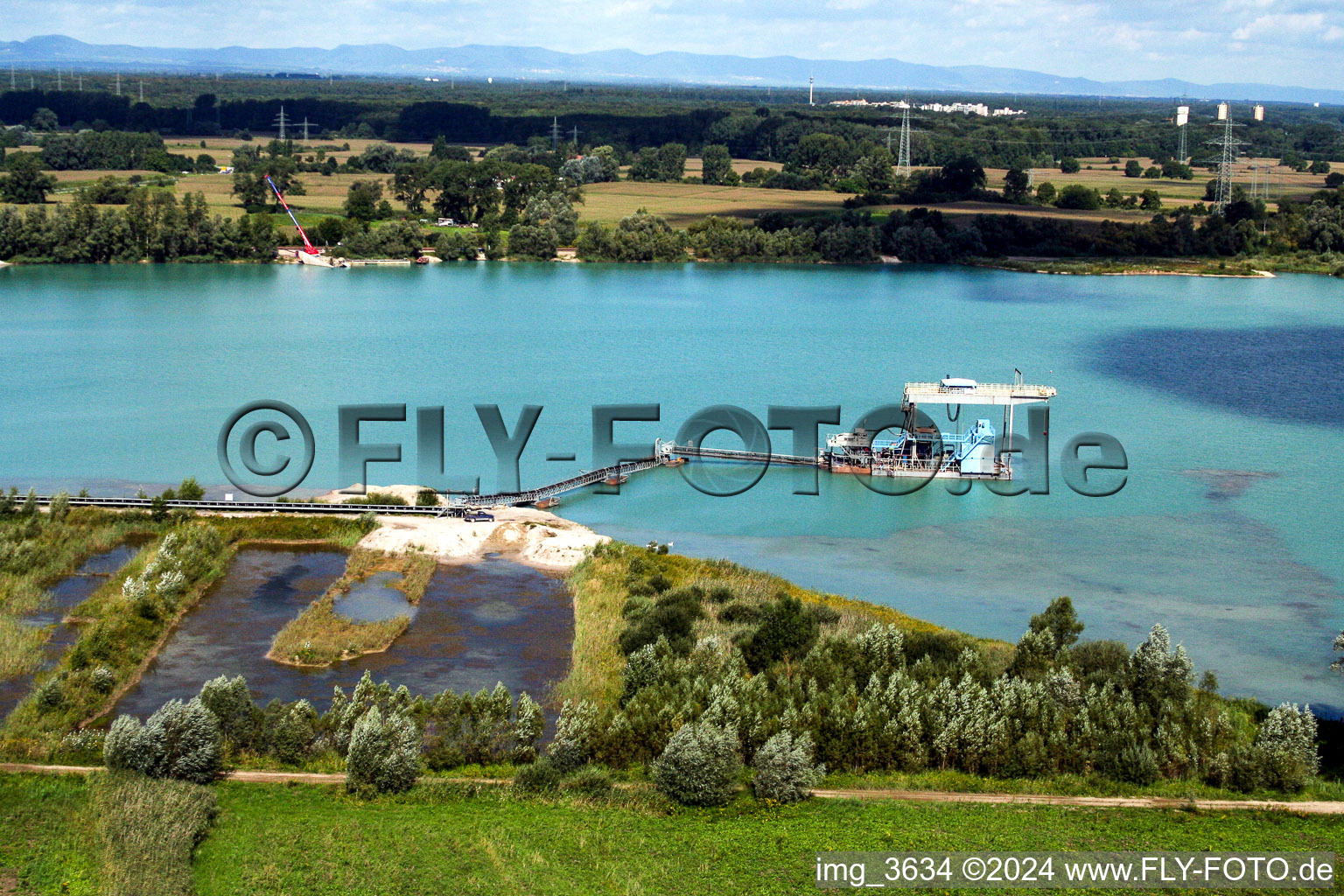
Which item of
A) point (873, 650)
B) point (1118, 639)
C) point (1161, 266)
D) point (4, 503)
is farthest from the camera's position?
point (1161, 266)

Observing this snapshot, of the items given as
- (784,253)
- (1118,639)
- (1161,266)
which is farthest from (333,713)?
(1161,266)

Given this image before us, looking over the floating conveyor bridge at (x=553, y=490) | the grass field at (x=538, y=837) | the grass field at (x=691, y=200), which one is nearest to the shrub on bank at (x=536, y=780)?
the grass field at (x=538, y=837)

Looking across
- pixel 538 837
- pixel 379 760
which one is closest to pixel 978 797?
pixel 538 837

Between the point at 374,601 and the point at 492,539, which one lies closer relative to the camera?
the point at 374,601

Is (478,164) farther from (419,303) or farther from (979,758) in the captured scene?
(979,758)

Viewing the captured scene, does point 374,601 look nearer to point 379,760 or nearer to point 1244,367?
point 379,760

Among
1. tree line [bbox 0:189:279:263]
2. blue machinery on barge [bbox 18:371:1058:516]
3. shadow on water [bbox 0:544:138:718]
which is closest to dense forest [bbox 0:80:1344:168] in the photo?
tree line [bbox 0:189:279:263]
